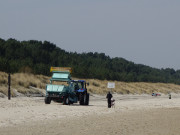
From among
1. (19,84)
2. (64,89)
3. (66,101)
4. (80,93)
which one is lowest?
(66,101)

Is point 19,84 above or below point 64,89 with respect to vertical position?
above

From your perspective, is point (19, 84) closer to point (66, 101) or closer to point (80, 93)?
point (80, 93)

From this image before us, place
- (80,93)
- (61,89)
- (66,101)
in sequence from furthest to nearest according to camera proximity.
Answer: (80,93)
(66,101)
(61,89)

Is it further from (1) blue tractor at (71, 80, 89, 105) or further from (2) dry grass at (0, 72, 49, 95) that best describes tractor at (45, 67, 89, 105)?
(2) dry grass at (0, 72, 49, 95)

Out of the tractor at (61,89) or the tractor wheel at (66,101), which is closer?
the tractor at (61,89)

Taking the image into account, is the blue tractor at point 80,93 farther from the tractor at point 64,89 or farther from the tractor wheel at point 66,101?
the tractor wheel at point 66,101

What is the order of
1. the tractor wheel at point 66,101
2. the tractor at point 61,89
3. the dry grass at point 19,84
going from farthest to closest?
the dry grass at point 19,84
the tractor wheel at point 66,101
the tractor at point 61,89

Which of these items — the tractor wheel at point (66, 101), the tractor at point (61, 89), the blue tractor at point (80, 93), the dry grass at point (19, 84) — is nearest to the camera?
the tractor at point (61, 89)

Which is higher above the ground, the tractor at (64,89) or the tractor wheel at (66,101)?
the tractor at (64,89)

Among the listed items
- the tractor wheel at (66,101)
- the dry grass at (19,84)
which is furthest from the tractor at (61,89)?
the dry grass at (19,84)

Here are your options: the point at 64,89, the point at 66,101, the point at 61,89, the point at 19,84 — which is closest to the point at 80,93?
the point at 66,101

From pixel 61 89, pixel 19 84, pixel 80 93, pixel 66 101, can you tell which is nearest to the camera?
pixel 61 89

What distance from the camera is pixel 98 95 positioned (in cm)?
5831

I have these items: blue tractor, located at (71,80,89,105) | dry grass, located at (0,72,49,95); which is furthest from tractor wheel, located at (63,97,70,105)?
dry grass, located at (0,72,49,95)
